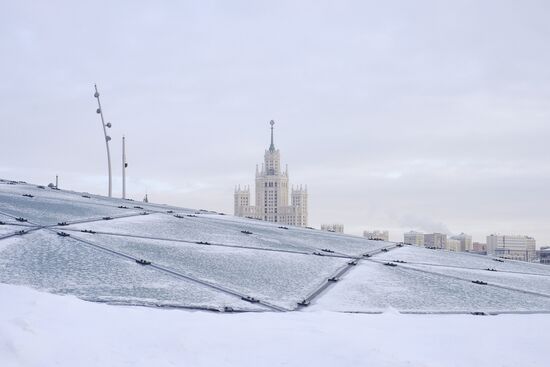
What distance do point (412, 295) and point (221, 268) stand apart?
3.92 meters

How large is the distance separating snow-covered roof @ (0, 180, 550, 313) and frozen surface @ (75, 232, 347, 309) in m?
0.02

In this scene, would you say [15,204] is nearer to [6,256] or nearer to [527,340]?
[6,256]

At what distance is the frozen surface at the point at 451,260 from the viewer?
18.3 m

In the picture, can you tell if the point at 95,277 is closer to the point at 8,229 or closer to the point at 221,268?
the point at 221,268

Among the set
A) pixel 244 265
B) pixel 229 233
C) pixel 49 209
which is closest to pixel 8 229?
pixel 49 209

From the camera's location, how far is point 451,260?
65.3 ft

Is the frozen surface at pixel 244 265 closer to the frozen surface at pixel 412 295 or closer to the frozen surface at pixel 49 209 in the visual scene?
the frozen surface at pixel 412 295

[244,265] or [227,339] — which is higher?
[244,265]

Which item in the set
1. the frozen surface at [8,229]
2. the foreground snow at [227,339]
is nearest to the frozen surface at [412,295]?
the foreground snow at [227,339]

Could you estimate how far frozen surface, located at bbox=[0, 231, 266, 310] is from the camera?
1000 cm

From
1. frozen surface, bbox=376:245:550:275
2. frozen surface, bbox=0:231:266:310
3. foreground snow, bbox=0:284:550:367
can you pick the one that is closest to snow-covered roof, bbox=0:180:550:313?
frozen surface, bbox=0:231:266:310

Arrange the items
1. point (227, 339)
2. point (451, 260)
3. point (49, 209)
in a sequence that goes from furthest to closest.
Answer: point (451, 260) → point (49, 209) → point (227, 339)

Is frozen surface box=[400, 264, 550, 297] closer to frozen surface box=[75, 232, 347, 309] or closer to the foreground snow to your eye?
frozen surface box=[75, 232, 347, 309]

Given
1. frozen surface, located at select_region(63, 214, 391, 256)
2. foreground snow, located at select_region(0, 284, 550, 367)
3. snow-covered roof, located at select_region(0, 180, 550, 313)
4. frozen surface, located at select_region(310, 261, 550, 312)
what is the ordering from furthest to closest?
frozen surface, located at select_region(63, 214, 391, 256), frozen surface, located at select_region(310, 261, 550, 312), snow-covered roof, located at select_region(0, 180, 550, 313), foreground snow, located at select_region(0, 284, 550, 367)
